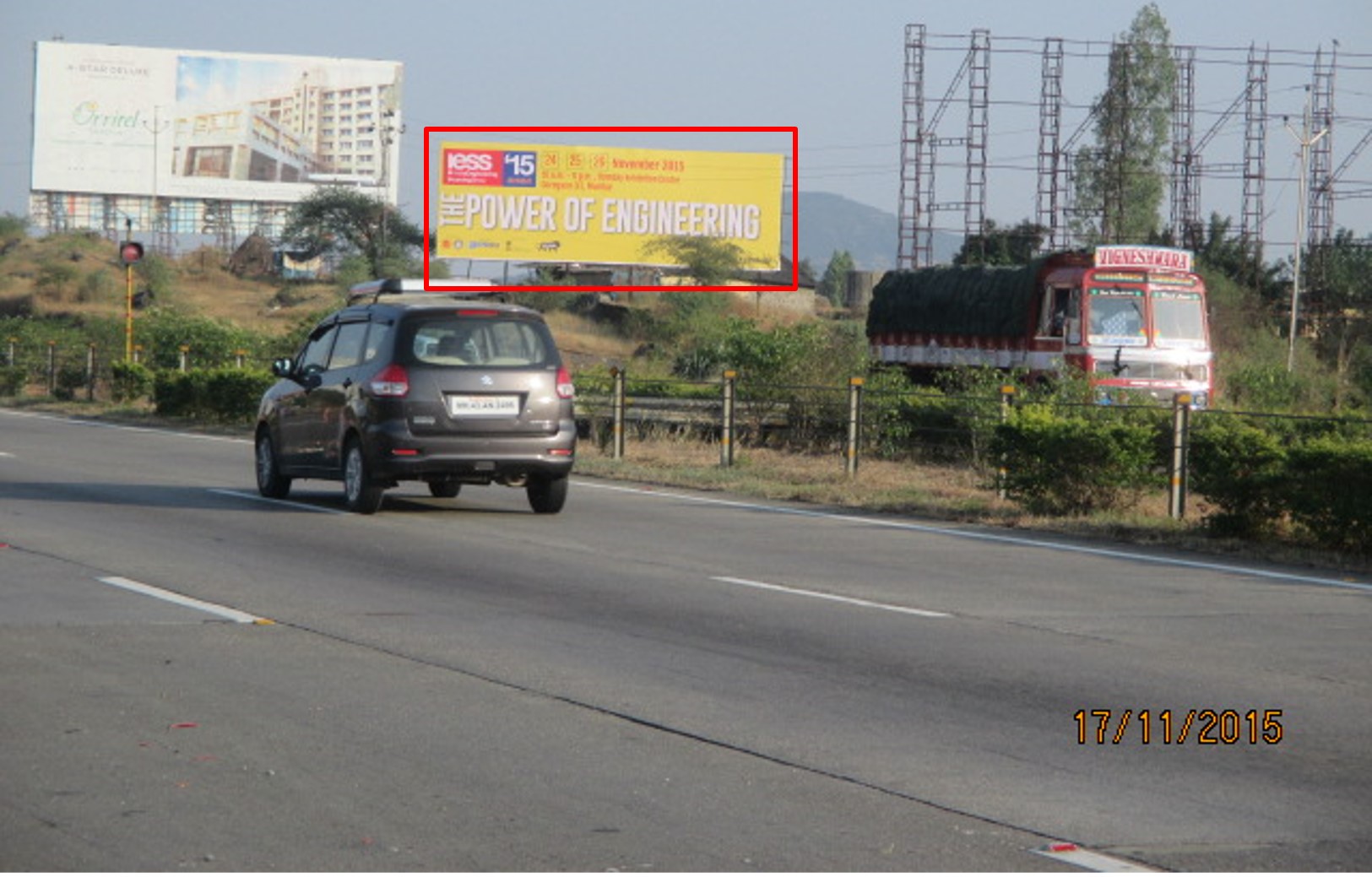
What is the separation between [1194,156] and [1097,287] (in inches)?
1768

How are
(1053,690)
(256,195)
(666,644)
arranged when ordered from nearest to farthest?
(1053,690) < (666,644) < (256,195)

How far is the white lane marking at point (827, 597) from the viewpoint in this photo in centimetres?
1141

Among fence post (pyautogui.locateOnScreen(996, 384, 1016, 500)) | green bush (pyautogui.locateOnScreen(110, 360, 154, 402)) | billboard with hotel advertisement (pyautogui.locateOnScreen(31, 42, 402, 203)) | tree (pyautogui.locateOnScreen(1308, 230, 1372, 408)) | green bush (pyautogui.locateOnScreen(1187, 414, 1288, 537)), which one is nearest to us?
green bush (pyautogui.locateOnScreen(1187, 414, 1288, 537))

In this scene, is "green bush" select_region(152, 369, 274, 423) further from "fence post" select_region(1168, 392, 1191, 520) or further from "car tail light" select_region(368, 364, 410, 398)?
"fence post" select_region(1168, 392, 1191, 520)

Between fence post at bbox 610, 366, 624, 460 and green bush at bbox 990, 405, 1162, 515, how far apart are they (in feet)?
26.5

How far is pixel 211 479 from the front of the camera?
2139cm

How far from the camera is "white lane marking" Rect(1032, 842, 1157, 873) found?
5707 mm

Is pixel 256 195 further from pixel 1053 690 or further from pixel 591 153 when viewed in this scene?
pixel 1053 690

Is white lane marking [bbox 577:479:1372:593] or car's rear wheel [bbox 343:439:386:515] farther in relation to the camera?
car's rear wheel [bbox 343:439:386:515]

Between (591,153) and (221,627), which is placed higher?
(591,153)

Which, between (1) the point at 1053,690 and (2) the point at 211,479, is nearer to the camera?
(1) the point at 1053,690

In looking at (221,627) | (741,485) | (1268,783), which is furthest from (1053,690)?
(741,485)
